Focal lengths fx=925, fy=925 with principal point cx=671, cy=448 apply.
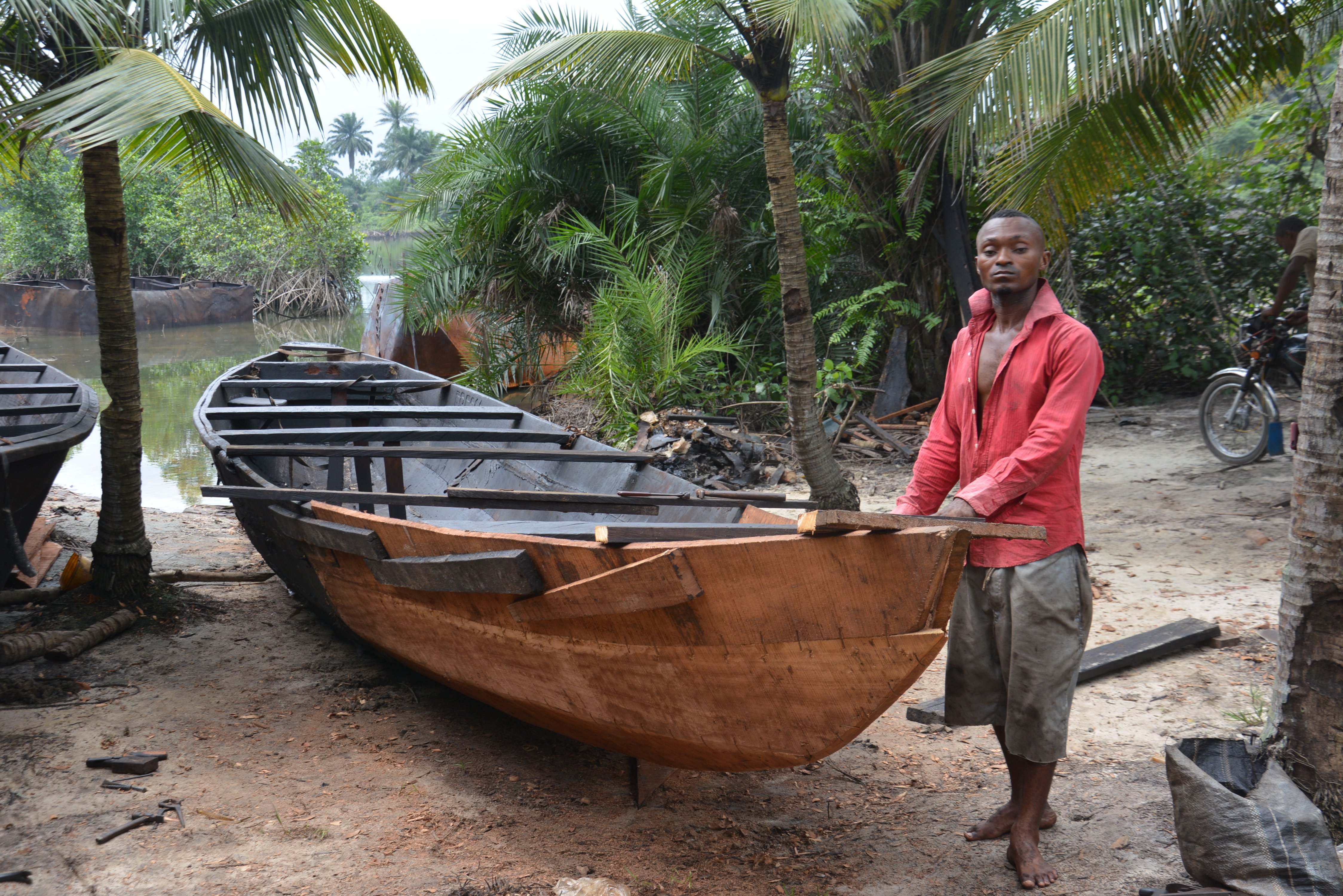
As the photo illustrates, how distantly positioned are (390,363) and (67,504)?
3588 mm

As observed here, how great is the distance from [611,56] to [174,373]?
15.1m

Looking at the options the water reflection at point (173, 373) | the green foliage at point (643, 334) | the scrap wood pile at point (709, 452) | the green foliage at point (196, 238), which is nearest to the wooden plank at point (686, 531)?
the water reflection at point (173, 373)

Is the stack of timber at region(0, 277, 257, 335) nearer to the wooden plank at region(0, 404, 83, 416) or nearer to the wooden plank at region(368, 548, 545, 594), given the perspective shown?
the wooden plank at region(0, 404, 83, 416)

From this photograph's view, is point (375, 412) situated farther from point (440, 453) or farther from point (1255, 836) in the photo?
point (1255, 836)

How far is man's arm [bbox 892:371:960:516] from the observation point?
279 cm

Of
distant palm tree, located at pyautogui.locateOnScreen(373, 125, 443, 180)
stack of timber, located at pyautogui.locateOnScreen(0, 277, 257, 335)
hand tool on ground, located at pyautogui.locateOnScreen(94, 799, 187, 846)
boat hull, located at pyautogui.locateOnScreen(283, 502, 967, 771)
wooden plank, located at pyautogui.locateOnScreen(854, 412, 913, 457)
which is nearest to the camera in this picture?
boat hull, located at pyautogui.locateOnScreen(283, 502, 967, 771)

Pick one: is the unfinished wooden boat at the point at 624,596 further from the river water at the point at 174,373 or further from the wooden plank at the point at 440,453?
the river water at the point at 174,373

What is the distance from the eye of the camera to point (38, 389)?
240 inches

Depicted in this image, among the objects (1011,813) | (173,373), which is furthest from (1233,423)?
(173,373)

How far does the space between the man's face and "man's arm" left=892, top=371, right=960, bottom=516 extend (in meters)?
0.30

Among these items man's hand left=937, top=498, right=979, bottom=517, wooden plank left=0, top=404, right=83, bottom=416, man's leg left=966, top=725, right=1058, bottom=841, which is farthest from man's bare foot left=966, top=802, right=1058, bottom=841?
wooden plank left=0, top=404, right=83, bottom=416

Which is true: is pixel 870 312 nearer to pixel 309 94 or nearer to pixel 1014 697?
pixel 309 94

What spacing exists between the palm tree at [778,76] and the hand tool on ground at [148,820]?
379cm

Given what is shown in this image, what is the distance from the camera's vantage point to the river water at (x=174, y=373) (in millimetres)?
10109
